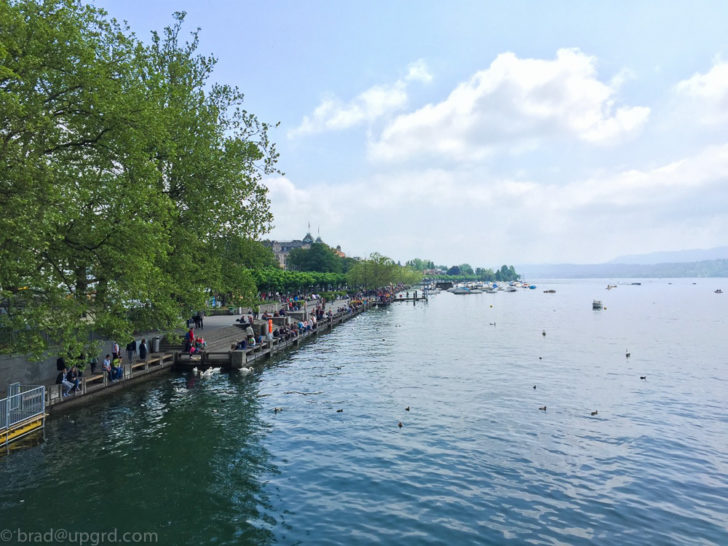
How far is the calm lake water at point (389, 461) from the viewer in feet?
42.3

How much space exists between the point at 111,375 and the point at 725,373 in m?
44.0

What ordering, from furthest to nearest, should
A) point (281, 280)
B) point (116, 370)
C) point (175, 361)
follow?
point (281, 280) < point (175, 361) < point (116, 370)

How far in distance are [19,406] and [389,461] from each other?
14481 mm

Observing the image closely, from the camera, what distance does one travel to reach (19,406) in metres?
17.1

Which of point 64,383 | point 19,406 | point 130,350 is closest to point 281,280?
point 130,350

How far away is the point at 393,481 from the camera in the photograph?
15.8m

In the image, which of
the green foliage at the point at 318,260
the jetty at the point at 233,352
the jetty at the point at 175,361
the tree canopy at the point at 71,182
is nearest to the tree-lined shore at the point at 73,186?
the tree canopy at the point at 71,182

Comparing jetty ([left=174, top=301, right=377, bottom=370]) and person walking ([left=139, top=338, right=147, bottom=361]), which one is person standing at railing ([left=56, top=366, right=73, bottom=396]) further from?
jetty ([left=174, top=301, right=377, bottom=370])

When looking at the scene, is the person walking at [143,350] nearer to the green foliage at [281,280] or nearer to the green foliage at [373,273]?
the green foliage at [281,280]

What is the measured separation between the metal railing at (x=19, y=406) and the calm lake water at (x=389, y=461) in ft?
3.97

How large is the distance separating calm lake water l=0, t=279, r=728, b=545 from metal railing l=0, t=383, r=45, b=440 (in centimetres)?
121

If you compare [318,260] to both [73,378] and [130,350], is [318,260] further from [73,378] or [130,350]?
[73,378]

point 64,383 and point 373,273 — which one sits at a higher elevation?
point 373,273

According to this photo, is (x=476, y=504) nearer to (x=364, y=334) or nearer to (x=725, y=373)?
(x=725, y=373)
